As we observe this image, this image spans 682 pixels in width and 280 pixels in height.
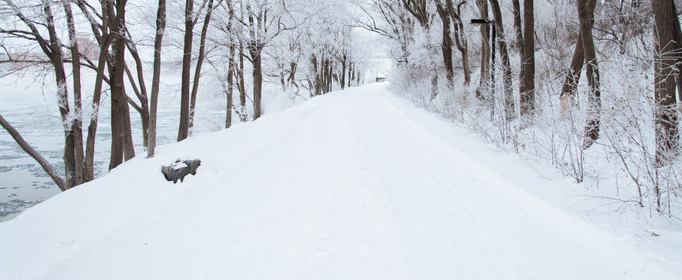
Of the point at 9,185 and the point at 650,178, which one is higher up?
the point at 650,178

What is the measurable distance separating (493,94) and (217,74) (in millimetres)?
15819

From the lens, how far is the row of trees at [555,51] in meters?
4.50

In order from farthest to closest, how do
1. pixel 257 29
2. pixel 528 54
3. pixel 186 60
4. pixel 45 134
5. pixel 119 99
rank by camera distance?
pixel 45 134 < pixel 257 29 < pixel 186 60 < pixel 119 99 < pixel 528 54

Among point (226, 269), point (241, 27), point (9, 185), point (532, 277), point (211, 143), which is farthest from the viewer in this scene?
point (241, 27)

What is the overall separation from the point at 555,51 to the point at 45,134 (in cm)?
2689

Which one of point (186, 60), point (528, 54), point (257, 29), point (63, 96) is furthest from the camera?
point (257, 29)

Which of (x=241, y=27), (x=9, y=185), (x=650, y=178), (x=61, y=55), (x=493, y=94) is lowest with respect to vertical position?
(x=9, y=185)

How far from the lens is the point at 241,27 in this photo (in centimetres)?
1536

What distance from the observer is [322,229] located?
382cm

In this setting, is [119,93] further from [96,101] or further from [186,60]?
[186,60]

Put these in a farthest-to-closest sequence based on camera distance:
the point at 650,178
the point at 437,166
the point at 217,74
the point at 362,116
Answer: the point at 217,74, the point at 362,116, the point at 437,166, the point at 650,178

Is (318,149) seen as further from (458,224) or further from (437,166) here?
→ (458,224)

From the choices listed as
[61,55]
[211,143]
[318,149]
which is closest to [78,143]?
[61,55]

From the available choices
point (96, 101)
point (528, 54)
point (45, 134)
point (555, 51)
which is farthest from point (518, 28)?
point (45, 134)
